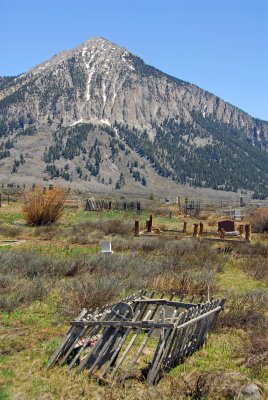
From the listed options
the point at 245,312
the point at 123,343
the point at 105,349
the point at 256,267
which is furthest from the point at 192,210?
the point at 105,349

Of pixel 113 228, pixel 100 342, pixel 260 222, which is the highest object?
pixel 260 222

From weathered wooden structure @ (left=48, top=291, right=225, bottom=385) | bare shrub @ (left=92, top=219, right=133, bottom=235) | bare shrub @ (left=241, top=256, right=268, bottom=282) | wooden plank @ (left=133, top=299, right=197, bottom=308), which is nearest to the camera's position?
weathered wooden structure @ (left=48, top=291, right=225, bottom=385)

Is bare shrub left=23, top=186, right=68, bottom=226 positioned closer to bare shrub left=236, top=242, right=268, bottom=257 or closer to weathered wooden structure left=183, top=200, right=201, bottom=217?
bare shrub left=236, top=242, right=268, bottom=257

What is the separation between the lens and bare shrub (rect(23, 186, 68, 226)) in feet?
88.8

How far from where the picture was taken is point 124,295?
1066cm

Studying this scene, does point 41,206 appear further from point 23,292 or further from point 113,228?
point 23,292

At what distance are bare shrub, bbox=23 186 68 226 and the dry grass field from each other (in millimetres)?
7081

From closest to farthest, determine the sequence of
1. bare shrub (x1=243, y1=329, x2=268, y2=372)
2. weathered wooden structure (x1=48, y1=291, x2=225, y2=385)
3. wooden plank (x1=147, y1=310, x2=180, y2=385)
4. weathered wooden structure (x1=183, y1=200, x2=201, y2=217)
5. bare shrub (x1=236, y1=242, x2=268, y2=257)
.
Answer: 1. wooden plank (x1=147, y1=310, x2=180, y2=385)
2. weathered wooden structure (x1=48, y1=291, x2=225, y2=385)
3. bare shrub (x1=243, y1=329, x2=268, y2=372)
4. bare shrub (x1=236, y1=242, x2=268, y2=257)
5. weathered wooden structure (x1=183, y1=200, x2=201, y2=217)

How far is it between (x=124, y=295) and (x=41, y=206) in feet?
57.0

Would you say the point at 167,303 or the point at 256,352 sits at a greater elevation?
the point at 167,303

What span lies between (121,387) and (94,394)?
37 cm

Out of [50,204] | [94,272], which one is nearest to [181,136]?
[50,204]

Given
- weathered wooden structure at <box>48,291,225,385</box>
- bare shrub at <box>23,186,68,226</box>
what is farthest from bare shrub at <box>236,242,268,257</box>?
bare shrub at <box>23,186,68,226</box>

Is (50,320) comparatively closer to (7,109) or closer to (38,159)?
(38,159)
